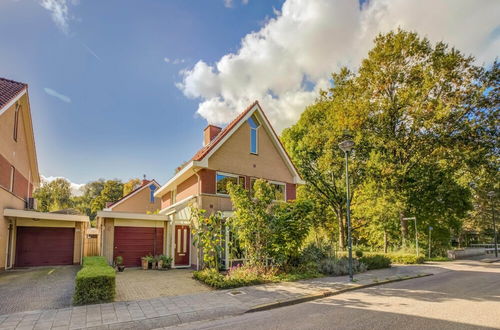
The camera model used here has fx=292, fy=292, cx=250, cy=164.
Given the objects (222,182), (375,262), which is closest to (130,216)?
(222,182)

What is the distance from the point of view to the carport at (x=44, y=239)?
1475cm

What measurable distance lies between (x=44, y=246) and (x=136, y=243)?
5.39m

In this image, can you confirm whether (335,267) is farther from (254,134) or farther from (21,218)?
(21,218)

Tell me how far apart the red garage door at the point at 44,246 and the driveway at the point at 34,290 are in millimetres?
2324

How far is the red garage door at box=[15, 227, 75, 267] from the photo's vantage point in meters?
15.4

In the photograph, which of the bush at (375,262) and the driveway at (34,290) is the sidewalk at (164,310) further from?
the bush at (375,262)

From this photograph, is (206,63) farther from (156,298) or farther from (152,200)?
(152,200)

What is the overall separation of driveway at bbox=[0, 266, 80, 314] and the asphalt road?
174 inches

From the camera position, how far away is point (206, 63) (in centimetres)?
1321

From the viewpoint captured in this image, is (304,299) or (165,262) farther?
(165,262)

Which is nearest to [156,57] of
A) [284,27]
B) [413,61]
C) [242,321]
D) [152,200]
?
[284,27]

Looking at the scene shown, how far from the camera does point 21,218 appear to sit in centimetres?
1534

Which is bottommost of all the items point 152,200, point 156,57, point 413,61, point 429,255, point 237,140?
point 429,255

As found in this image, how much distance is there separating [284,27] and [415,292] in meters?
10.3
